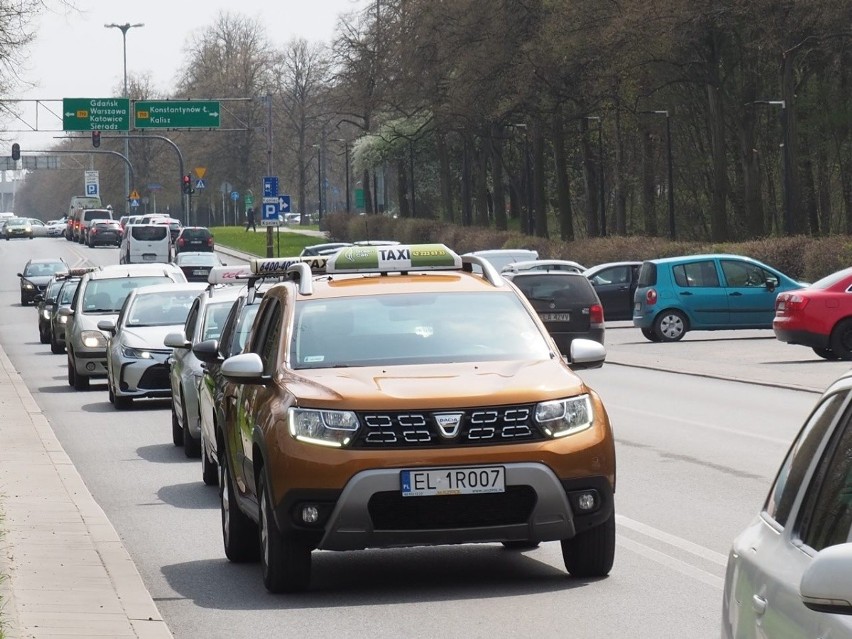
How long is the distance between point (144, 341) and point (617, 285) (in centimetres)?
2190

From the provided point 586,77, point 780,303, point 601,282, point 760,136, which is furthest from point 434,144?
point 780,303

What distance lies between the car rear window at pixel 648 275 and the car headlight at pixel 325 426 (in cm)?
2691

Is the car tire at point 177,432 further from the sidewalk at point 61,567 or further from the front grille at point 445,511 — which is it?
the front grille at point 445,511

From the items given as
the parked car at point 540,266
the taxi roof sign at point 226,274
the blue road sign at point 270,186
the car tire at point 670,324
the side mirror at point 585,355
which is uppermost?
the blue road sign at point 270,186

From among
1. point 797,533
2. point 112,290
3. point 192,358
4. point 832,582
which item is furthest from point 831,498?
point 112,290

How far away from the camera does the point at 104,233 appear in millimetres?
101062

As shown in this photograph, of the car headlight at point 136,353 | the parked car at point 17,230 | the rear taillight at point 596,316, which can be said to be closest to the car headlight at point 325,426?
the car headlight at point 136,353

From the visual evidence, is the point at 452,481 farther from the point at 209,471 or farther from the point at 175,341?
the point at 175,341

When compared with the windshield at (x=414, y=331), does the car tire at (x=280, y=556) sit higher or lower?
lower

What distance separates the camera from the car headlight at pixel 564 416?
321 inches

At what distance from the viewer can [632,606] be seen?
311 inches

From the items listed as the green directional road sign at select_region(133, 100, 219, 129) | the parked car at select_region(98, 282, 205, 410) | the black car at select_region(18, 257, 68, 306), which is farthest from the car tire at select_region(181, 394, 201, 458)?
the green directional road sign at select_region(133, 100, 219, 129)

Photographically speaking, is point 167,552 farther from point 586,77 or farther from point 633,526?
point 586,77

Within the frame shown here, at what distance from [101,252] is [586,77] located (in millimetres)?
44187
